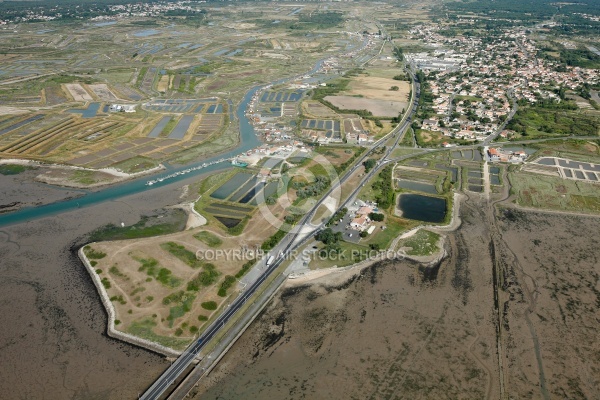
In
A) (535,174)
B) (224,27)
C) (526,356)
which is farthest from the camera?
(224,27)

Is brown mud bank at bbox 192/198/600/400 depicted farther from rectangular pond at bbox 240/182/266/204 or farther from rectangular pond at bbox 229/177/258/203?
rectangular pond at bbox 229/177/258/203

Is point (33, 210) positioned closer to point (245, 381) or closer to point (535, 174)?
point (245, 381)

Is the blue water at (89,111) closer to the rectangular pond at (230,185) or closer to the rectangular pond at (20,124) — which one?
the rectangular pond at (20,124)

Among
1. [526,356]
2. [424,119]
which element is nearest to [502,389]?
[526,356]

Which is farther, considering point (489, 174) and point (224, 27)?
point (224, 27)

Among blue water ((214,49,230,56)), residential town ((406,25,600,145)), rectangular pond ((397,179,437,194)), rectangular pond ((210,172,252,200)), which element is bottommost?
rectangular pond ((210,172,252,200))

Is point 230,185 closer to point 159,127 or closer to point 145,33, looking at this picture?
point 159,127

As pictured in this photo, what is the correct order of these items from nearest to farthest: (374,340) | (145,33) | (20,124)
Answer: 1. (374,340)
2. (20,124)
3. (145,33)

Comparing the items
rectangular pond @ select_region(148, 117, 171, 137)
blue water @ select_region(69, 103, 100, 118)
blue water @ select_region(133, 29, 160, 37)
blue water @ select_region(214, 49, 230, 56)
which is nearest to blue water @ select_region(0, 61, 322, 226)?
rectangular pond @ select_region(148, 117, 171, 137)

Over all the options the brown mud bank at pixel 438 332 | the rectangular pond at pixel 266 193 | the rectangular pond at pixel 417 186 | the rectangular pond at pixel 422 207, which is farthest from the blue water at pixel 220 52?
the brown mud bank at pixel 438 332

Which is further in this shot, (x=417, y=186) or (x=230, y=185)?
(x=417, y=186)

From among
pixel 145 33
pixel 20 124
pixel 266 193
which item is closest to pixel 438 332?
pixel 266 193
